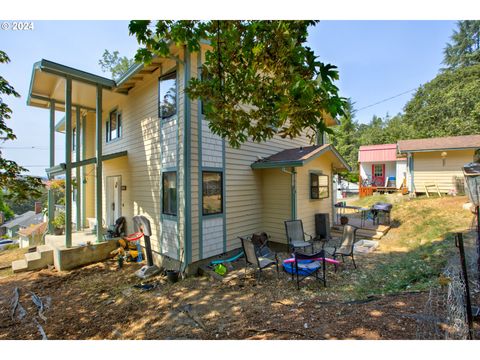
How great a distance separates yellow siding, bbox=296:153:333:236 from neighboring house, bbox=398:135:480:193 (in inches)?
382

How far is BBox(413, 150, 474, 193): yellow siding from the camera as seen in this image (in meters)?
14.2

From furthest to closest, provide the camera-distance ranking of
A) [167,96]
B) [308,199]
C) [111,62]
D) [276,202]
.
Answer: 1. [111,62]
2. [308,199]
3. [276,202]
4. [167,96]

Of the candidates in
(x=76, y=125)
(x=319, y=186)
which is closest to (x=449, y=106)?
(x=319, y=186)

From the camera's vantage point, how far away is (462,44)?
36.1m

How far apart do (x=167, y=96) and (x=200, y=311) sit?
18.4ft

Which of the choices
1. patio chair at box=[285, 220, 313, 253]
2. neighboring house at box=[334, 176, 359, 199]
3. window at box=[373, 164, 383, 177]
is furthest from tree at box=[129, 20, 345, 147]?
window at box=[373, 164, 383, 177]

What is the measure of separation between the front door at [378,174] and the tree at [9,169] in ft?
80.6

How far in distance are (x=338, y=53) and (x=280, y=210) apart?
Result: 4.82 meters

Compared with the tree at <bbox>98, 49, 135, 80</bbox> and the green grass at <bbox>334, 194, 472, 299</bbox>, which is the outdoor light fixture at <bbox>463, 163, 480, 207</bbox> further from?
the tree at <bbox>98, 49, 135, 80</bbox>

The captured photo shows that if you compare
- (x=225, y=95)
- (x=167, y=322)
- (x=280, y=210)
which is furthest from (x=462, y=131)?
(x=167, y=322)

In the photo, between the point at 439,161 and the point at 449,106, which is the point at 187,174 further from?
the point at 449,106

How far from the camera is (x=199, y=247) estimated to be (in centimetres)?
624

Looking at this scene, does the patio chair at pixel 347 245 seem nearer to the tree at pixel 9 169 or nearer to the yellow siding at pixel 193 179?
the yellow siding at pixel 193 179

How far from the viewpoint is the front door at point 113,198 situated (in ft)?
29.9
